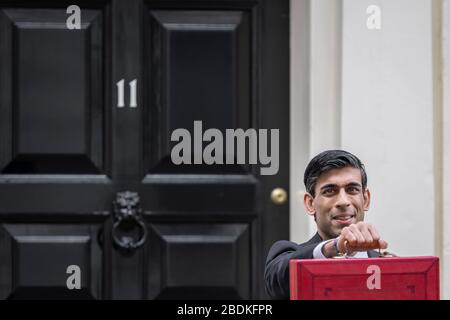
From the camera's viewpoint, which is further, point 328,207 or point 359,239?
point 328,207

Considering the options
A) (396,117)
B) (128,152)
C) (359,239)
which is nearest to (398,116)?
(396,117)

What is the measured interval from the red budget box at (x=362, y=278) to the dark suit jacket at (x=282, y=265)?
96 millimetres

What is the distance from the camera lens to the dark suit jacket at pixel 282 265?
203cm

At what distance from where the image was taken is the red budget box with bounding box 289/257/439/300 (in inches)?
74.4

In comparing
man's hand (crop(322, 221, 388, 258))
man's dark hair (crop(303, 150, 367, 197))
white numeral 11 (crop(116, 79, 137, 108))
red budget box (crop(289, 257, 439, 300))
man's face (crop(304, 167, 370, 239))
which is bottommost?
red budget box (crop(289, 257, 439, 300))

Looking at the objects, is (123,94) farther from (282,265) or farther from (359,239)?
(359,239)

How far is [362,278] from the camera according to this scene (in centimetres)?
190

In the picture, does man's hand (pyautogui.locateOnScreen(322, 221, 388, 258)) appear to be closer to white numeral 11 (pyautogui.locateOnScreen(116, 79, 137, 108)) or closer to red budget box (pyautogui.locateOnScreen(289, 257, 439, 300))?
red budget box (pyautogui.locateOnScreen(289, 257, 439, 300))

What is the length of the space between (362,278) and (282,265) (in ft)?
0.66

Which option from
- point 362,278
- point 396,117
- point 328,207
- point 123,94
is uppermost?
point 123,94

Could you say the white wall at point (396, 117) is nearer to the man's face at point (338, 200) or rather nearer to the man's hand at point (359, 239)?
the man's face at point (338, 200)

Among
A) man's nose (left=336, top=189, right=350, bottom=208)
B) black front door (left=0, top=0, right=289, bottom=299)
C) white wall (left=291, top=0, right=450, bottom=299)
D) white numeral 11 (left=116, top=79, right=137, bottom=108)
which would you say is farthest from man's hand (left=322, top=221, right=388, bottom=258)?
white numeral 11 (left=116, top=79, right=137, bottom=108)
